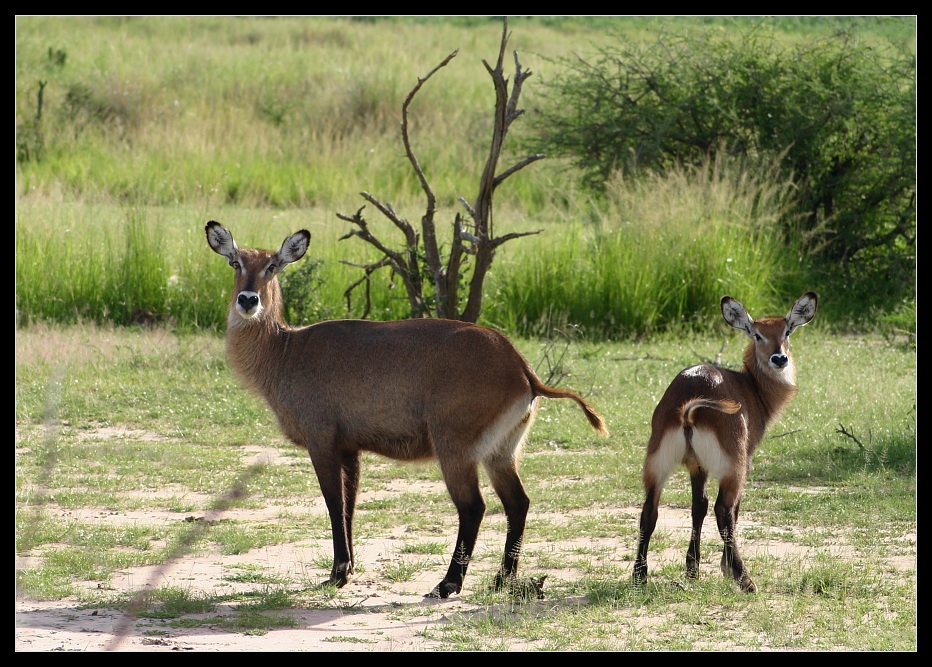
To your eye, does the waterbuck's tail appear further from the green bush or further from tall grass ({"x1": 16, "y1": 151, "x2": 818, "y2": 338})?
the green bush

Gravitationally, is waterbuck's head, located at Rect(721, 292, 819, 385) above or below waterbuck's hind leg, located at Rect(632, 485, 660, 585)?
above

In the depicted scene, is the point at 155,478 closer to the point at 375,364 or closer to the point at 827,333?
the point at 375,364

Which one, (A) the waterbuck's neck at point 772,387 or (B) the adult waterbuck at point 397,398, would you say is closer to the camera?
(B) the adult waterbuck at point 397,398

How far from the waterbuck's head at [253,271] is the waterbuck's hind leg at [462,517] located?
115cm

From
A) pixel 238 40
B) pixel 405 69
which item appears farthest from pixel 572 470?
pixel 238 40

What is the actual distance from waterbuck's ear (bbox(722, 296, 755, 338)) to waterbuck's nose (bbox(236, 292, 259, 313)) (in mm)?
2193

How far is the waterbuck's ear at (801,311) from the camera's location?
567 cm

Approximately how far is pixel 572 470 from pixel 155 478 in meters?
2.49

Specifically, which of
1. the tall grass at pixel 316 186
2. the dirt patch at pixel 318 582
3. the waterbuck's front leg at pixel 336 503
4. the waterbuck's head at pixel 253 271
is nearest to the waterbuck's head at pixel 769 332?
the dirt patch at pixel 318 582

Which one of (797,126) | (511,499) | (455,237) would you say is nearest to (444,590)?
(511,499)

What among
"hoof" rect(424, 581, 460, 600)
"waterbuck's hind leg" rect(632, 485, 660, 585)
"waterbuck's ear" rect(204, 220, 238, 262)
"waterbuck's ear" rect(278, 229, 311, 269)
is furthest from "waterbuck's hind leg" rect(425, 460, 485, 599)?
"waterbuck's ear" rect(204, 220, 238, 262)

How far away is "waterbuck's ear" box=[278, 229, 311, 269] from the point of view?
557 cm

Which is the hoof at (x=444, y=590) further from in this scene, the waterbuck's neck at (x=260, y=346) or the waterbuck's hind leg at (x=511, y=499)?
the waterbuck's neck at (x=260, y=346)

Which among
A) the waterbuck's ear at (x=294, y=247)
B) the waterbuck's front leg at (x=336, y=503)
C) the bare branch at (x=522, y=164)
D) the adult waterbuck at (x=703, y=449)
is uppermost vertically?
the bare branch at (x=522, y=164)
